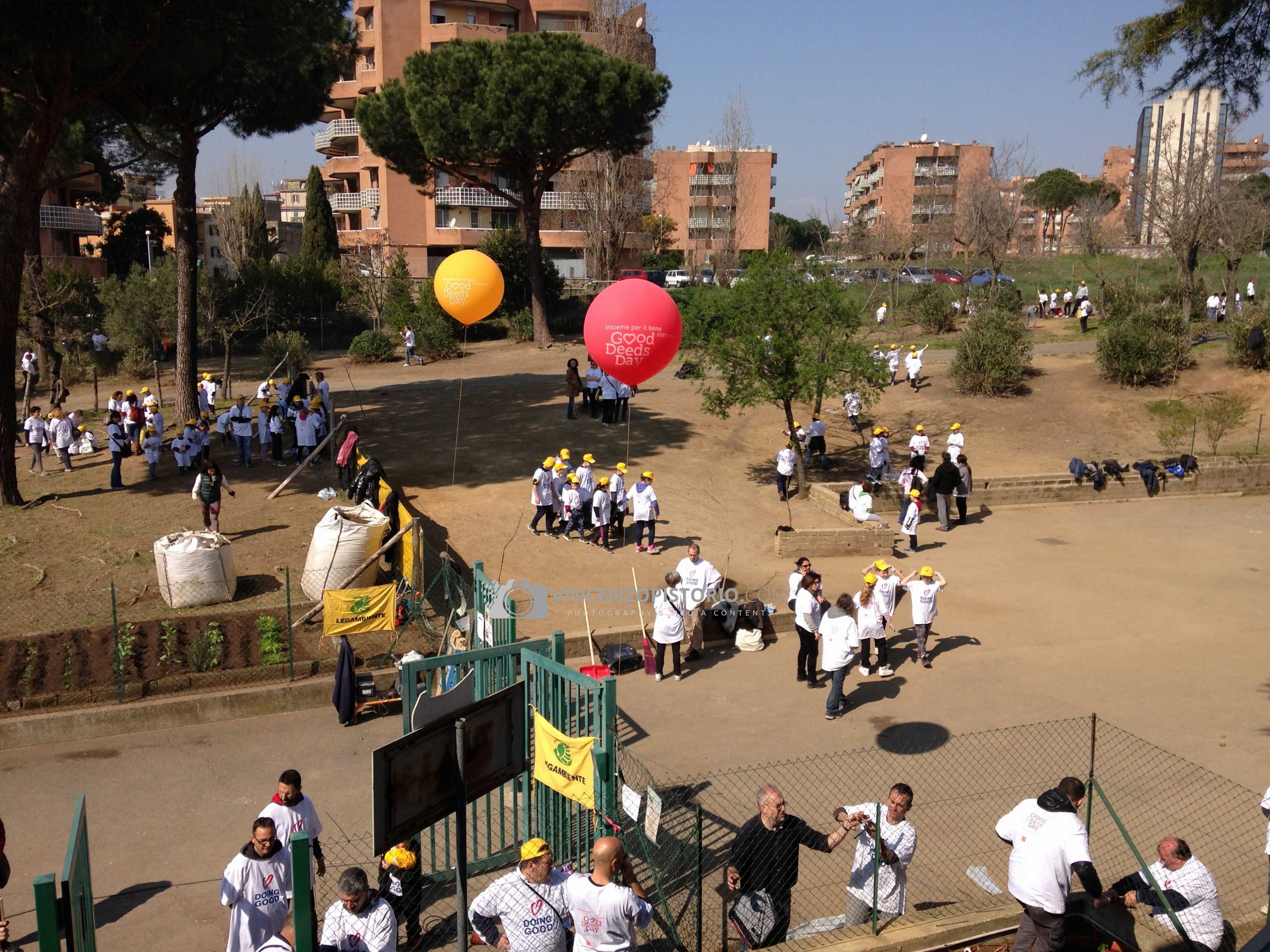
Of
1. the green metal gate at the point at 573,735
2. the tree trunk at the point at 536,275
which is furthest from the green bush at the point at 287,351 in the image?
the green metal gate at the point at 573,735

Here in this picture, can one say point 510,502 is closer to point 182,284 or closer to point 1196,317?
point 182,284

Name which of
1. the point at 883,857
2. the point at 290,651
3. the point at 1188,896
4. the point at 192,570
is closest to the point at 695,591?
the point at 290,651

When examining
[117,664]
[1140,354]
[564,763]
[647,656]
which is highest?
[1140,354]

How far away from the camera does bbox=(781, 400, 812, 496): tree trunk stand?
19422 mm

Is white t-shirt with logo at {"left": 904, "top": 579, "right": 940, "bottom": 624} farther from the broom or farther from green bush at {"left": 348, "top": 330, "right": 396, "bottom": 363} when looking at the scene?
green bush at {"left": 348, "top": 330, "right": 396, "bottom": 363}

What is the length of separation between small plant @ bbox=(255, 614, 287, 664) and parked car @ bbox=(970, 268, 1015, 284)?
3914 centimetres

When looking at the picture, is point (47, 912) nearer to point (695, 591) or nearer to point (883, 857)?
point (883, 857)

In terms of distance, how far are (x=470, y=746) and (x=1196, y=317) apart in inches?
1483

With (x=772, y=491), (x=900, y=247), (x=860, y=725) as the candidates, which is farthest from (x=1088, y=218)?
(x=860, y=725)

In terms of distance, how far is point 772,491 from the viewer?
2030 centimetres

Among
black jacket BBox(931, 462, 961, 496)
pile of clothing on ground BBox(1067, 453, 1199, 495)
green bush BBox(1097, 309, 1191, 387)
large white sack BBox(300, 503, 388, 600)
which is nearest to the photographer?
large white sack BBox(300, 503, 388, 600)

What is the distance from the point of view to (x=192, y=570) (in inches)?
499

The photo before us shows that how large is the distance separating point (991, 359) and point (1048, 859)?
23.1m

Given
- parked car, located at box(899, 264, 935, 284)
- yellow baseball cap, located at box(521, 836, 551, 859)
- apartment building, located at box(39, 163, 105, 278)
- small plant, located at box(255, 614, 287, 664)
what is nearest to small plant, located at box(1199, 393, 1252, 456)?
small plant, located at box(255, 614, 287, 664)
